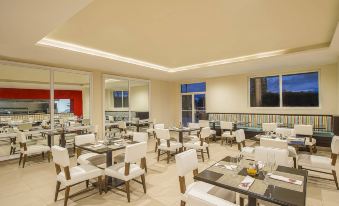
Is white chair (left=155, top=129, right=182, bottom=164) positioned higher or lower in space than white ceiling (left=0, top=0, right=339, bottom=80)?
lower

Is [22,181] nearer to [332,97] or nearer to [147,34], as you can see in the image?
[147,34]

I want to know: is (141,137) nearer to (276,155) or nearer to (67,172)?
(67,172)

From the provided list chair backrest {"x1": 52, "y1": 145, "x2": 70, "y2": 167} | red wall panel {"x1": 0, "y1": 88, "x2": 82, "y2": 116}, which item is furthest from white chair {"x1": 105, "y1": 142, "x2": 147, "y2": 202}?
red wall panel {"x1": 0, "y1": 88, "x2": 82, "y2": 116}

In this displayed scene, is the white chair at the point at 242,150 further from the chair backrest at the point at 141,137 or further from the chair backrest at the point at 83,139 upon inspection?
the chair backrest at the point at 83,139

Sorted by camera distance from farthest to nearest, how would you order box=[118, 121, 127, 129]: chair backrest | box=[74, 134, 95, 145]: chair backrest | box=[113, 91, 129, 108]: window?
box=[113, 91, 129, 108]: window < box=[118, 121, 127, 129]: chair backrest < box=[74, 134, 95, 145]: chair backrest

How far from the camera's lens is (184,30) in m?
3.93

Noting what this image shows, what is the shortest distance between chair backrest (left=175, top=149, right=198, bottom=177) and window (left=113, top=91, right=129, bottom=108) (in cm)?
695

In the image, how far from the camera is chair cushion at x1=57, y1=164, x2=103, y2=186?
2861mm

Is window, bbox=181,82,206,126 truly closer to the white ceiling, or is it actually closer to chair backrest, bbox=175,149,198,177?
the white ceiling

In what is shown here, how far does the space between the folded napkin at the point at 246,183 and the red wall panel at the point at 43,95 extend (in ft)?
34.4

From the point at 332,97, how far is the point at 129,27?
23.4 ft

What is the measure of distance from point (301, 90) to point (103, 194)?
765cm

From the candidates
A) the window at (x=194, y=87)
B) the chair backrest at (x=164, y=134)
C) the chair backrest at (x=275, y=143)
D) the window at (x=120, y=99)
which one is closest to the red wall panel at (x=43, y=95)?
the window at (x=120, y=99)

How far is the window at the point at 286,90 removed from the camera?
7.17 m
